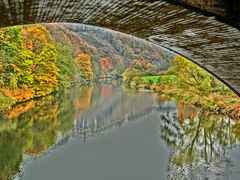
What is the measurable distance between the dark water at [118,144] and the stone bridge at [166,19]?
17.0 ft

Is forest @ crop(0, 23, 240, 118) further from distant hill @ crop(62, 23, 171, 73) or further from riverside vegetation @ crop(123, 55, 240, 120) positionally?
distant hill @ crop(62, 23, 171, 73)

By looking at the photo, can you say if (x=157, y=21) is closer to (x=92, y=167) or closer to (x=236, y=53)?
(x=236, y=53)

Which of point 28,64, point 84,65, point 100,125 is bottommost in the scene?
point 100,125

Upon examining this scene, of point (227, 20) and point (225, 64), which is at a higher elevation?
point (227, 20)

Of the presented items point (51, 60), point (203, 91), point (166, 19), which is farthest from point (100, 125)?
point (166, 19)

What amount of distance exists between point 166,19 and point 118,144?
9.93 m

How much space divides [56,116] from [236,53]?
50.9ft

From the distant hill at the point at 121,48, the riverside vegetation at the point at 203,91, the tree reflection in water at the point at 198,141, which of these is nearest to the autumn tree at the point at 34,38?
the riverside vegetation at the point at 203,91

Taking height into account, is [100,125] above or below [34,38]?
below

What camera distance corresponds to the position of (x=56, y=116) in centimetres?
1923

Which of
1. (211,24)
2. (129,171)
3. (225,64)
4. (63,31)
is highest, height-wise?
(63,31)

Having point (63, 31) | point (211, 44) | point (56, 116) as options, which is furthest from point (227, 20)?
point (63, 31)

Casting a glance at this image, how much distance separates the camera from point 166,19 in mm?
3883

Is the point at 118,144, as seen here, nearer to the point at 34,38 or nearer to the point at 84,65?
the point at 34,38
